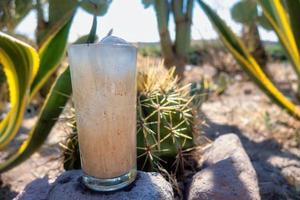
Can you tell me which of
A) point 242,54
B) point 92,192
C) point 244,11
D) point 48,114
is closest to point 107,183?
point 92,192

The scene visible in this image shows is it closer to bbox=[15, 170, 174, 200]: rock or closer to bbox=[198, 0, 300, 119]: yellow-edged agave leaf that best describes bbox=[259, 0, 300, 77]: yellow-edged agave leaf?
bbox=[198, 0, 300, 119]: yellow-edged agave leaf

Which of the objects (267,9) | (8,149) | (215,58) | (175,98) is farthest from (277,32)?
(215,58)

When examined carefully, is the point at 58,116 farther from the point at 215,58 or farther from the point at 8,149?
the point at 215,58

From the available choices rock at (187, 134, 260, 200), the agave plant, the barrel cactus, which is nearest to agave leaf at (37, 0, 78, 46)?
the agave plant

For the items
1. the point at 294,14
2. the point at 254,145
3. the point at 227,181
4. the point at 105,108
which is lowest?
the point at 254,145

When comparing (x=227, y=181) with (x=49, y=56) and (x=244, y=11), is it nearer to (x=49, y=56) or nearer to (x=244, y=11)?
(x=49, y=56)

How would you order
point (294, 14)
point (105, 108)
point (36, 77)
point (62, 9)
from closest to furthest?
1. point (105, 108)
2. point (62, 9)
3. point (36, 77)
4. point (294, 14)
